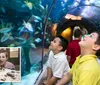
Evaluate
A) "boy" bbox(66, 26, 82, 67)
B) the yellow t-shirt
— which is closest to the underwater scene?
"boy" bbox(66, 26, 82, 67)

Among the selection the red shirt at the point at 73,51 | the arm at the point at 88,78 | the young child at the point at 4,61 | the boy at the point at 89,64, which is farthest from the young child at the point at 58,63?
the arm at the point at 88,78

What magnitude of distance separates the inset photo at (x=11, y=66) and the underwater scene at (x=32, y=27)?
0.53 feet

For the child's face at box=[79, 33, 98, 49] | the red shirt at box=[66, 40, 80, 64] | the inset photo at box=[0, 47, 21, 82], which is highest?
the child's face at box=[79, 33, 98, 49]

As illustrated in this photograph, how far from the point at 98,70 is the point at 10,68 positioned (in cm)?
221

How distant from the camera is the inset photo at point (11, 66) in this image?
3734mm

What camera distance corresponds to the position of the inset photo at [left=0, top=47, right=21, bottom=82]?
373 cm

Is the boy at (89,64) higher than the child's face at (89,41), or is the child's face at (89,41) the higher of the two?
the child's face at (89,41)

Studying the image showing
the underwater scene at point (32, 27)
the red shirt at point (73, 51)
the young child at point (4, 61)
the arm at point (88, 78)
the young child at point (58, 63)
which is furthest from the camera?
the underwater scene at point (32, 27)

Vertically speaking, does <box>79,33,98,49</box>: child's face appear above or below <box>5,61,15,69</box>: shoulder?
above

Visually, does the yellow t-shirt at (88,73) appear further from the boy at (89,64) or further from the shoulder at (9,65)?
the shoulder at (9,65)

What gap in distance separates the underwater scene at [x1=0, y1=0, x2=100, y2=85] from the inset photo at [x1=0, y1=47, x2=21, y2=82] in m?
0.16

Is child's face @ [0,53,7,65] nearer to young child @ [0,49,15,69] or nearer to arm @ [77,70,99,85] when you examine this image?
young child @ [0,49,15,69]

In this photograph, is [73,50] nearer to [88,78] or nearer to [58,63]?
[58,63]

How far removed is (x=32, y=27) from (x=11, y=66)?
705 mm
